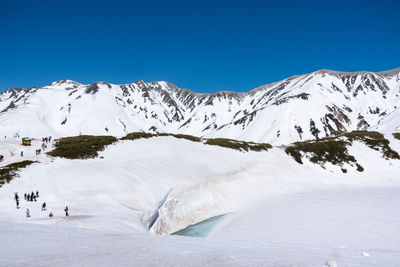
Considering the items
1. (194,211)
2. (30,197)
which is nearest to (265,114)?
(194,211)

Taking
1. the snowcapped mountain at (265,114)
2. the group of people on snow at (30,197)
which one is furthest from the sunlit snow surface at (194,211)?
the snowcapped mountain at (265,114)

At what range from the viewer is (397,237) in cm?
1653

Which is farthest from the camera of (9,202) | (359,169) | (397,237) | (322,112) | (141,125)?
(141,125)

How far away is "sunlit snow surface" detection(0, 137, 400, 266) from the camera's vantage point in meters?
7.17

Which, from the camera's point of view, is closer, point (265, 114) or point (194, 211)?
point (194, 211)

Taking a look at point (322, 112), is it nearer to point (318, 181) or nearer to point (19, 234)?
point (318, 181)

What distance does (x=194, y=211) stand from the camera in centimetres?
2514

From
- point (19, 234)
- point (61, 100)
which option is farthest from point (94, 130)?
point (19, 234)

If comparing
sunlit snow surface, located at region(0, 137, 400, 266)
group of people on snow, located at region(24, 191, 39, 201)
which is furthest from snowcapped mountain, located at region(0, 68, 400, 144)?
group of people on snow, located at region(24, 191, 39, 201)

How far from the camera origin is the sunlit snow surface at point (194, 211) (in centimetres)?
717

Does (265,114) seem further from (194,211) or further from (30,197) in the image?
(30,197)

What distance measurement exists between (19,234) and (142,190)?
17579 mm

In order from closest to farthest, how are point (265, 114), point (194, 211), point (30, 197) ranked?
point (30, 197) < point (194, 211) < point (265, 114)

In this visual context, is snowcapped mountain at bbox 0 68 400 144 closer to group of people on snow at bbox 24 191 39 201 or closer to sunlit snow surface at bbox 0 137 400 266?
sunlit snow surface at bbox 0 137 400 266
